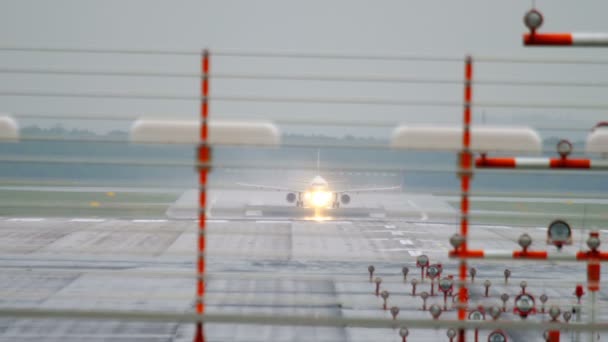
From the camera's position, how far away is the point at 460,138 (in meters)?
3.76

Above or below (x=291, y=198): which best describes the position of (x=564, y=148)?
above

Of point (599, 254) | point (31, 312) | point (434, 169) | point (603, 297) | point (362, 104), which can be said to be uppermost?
point (362, 104)

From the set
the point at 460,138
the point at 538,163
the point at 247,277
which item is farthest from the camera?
the point at 247,277

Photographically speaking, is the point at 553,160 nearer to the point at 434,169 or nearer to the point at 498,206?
the point at 434,169

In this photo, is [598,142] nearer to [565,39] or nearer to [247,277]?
[565,39]

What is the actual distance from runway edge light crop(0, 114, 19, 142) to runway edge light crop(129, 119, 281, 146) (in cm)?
62

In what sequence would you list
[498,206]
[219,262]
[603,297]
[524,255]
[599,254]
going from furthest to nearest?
[498,206]
[219,262]
[603,297]
[599,254]
[524,255]

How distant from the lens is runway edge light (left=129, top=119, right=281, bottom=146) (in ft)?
12.4

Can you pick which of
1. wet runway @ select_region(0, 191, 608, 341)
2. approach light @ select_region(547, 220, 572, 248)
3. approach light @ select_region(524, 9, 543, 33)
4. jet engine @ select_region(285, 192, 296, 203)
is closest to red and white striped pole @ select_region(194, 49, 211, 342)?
wet runway @ select_region(0, 191, 608, 341)

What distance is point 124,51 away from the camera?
12.5 feet

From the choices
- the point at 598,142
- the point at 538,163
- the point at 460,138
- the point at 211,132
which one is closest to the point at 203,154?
the point at 211,132

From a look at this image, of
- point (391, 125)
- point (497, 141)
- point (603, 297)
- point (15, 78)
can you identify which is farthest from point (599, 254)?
point (603, 297)

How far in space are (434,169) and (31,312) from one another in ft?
6.34

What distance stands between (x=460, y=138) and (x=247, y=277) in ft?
4.01
